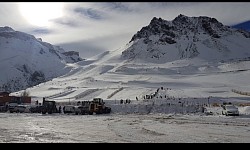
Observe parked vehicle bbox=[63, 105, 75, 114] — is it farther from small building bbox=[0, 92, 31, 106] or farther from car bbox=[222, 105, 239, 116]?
car bbox=[222, 105, 239, 116]

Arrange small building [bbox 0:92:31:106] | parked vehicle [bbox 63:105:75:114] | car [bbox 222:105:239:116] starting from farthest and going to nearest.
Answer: small building [bbox 0:92:31:106] < parked vehicle [bbox 63:105:75:114] < car [bbox 222:105:239:116]

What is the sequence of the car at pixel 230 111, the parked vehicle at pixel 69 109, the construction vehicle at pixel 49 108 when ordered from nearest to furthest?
the car at pixel 230 111, the parked vehicle at pixel 69 109, the construction vehicle at pixel 49 108

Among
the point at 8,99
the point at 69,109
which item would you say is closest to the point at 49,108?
the point at 69,109

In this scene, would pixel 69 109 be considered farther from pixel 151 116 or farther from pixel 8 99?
pixel 8 99

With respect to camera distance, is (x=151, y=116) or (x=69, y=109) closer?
(x=151, y=116)

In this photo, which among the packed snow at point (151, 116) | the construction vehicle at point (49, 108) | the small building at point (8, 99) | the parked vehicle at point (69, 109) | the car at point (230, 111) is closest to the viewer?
the packed snow at point (151, 116)

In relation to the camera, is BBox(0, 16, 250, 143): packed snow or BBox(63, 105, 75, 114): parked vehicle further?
BBox(63, 105, 75, 114): parked vehicle

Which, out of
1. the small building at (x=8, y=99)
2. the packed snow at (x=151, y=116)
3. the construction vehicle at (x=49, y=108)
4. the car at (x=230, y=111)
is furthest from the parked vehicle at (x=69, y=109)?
the car at (x=230, y=111)

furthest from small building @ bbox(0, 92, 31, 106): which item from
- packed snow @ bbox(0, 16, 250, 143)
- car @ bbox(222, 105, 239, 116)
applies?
car @ bbox(222, 105, 239, 116)

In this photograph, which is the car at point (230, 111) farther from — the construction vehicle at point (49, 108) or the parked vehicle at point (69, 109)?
the construction vehicle at point (49, 108)

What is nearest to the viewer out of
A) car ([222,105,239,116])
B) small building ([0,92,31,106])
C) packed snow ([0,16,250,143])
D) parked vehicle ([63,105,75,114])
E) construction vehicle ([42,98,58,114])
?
packed snow ([0,16,250,143])
